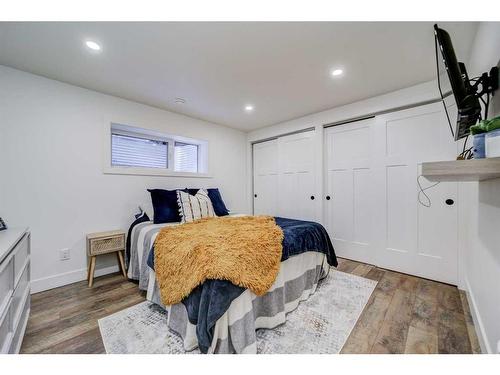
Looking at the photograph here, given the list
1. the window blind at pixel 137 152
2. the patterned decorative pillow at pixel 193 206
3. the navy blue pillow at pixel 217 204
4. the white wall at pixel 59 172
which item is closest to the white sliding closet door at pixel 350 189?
the navy blue pillow at pixel 217 204

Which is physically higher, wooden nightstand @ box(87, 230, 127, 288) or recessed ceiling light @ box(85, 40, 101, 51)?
recessed ceiling light @ box(85, 40, 101, 51)

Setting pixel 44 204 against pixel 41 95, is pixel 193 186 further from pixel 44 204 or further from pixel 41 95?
pixel 41 95

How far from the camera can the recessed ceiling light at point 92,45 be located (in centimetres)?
166

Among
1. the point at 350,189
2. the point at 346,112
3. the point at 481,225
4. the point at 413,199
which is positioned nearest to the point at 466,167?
the point at 481,225

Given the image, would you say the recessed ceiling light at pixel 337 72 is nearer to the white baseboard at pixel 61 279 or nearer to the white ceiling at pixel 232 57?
the white ceiling at pixel 232 57

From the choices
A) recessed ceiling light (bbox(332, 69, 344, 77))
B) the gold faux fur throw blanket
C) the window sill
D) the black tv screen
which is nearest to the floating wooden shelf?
the black tv screen

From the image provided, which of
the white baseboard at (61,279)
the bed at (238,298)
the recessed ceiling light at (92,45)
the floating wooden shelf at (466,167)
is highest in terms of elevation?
the recessed ceiling light at (92,45)

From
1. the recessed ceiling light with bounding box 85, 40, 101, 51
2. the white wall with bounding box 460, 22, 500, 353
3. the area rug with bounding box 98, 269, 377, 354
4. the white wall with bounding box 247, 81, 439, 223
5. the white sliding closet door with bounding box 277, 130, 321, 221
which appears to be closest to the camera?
the white wall with bounding box 460, 22, 500, 353

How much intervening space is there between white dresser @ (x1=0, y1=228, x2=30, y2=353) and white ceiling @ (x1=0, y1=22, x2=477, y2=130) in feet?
4.93

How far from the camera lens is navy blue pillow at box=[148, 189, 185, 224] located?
2.59 meters

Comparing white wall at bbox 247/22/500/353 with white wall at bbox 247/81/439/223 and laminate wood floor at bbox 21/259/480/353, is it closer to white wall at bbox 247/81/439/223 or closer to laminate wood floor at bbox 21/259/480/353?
white wall at bbox 247/81/439/223

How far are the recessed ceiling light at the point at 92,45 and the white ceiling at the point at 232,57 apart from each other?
43 mm

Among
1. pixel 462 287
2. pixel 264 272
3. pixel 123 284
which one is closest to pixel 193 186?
pixel 123 284

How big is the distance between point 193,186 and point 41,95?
2.01m
